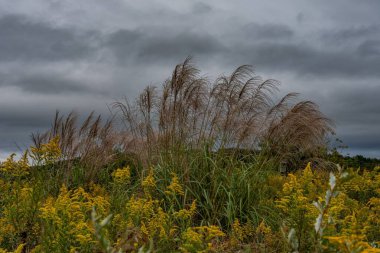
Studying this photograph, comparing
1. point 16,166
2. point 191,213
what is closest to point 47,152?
point 16,166

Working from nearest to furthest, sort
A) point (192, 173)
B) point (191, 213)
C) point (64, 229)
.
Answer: point (64, 229), point (191, 213), point (192, 173)

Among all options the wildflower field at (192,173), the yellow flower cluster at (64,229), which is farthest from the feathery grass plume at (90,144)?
the yellow flower cluster at (64,229)

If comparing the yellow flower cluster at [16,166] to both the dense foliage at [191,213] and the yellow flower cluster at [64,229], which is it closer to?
the dense foliage at [191,213]

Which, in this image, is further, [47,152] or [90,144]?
[90,144]

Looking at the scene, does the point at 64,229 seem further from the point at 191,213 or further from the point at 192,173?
the point at 192,173

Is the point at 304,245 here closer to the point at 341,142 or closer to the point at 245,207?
the point at 245,207

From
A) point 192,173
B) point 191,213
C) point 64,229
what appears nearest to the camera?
point 64,229

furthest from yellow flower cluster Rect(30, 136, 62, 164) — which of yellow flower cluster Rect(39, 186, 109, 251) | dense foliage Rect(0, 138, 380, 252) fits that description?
yellow flower cluster Rect(39, 186, 109, 251)

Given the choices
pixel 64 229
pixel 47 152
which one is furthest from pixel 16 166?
pixel 64 229

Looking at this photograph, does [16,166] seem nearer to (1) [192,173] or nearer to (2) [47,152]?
(2) [47,152]

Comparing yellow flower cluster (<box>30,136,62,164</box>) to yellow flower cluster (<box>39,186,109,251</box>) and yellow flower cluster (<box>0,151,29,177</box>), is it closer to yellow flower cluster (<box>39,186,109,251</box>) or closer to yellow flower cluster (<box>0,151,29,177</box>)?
yellow flower cluster (<box>0,151,29,177</box>)

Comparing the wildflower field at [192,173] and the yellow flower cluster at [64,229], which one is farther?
the wildflower field at [192,173]

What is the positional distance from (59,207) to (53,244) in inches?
13.0

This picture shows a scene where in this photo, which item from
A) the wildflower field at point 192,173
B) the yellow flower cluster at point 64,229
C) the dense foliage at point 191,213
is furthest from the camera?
the wildflower field at point 192,173
